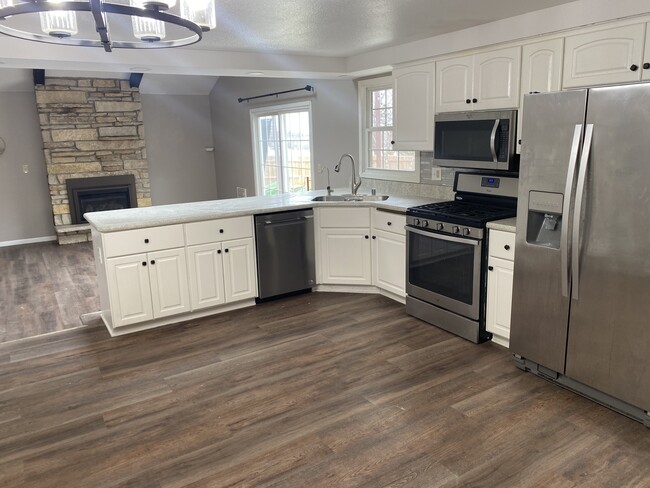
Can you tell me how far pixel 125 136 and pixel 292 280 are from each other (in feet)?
16.3

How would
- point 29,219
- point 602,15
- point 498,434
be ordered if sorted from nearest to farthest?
point 498,434 → point 602,15 → point 29,219

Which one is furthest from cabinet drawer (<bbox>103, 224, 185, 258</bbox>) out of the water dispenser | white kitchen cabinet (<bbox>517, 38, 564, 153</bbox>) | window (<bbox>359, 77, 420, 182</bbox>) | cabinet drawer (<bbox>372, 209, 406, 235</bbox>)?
white kitchen cabinet (<bbox>517, 38, 564, 153</bbox>)

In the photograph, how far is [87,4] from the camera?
166 cm

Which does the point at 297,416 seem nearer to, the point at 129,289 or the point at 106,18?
the point at 129,289

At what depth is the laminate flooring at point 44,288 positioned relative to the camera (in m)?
4.21

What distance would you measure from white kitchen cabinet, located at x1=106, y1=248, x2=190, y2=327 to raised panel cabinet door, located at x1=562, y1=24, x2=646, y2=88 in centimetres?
308

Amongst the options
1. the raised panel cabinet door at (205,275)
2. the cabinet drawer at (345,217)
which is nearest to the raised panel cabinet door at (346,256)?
the cabinet drawer at (345,217)

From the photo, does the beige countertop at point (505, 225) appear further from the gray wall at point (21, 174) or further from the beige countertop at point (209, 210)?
the gray wall at point (21, 174)

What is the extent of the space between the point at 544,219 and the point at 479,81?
1.34 m

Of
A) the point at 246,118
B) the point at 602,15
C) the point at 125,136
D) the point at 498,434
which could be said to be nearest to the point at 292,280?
the point at 498,434

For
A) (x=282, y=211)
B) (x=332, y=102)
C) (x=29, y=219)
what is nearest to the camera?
(x=282, y=211)

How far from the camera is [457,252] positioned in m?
3.60

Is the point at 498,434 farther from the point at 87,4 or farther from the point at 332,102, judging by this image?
the point at 332,102

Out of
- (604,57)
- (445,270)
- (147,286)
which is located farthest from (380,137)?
(147,286)
